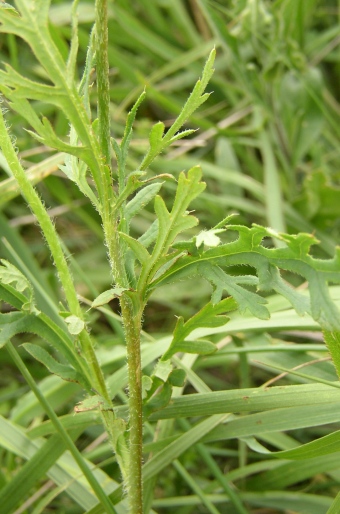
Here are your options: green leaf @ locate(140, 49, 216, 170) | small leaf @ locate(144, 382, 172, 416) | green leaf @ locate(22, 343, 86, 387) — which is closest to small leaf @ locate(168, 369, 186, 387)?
small leaf @ locate(144, 382, 172, 416)

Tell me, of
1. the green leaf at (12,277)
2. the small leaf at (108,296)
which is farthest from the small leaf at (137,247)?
the green leaf at (12,277)

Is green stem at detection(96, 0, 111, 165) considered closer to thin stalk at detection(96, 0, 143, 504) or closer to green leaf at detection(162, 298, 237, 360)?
thin stalk at detection(96, 0, 143, 504)

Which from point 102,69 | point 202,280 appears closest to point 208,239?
point 102,69

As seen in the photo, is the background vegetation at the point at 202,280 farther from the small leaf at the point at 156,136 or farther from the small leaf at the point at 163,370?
the small leaf at the point at 156,136

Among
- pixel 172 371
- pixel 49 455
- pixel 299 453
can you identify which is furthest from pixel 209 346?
pixel 49 455

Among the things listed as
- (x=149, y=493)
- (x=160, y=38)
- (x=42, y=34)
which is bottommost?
(x=149, y=493)

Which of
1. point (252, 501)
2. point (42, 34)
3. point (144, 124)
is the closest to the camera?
point (42, 34)

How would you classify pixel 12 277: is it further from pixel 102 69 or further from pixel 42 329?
pixel 102 69

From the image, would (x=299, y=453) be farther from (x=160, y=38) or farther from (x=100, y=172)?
(x=160, y=38)
